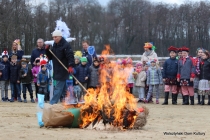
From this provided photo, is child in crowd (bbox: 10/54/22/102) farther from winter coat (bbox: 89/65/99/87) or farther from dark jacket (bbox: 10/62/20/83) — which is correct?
winter coat (bbox: 89/65/99/87)

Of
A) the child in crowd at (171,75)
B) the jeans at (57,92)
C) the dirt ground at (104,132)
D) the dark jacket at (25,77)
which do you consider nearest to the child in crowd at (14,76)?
the dark jacket at (25,77)

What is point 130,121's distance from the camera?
9672 mm

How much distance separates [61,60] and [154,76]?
25.9ft

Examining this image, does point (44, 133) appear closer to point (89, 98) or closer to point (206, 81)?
point (89, 98)

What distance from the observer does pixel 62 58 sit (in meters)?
11.0

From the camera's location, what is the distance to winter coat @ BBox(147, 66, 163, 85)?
18359 millimetres

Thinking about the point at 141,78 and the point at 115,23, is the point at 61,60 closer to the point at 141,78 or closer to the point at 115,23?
the point at 141,78

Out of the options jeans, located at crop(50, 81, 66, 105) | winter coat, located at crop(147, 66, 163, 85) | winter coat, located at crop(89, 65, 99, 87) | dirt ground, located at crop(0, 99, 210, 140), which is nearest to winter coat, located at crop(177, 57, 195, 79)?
winter coat, located at crop(147, 66, 163, 85)

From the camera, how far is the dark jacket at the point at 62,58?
426 inches

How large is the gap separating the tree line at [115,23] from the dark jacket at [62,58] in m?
31.2

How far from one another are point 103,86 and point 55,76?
1.22 m

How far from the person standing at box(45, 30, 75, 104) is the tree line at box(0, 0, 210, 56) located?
3120cm

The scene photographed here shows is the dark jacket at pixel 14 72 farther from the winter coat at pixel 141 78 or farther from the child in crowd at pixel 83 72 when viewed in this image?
the winter coat at pixel 141 78

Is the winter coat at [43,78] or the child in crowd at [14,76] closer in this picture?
the winter coat at [43,78]
